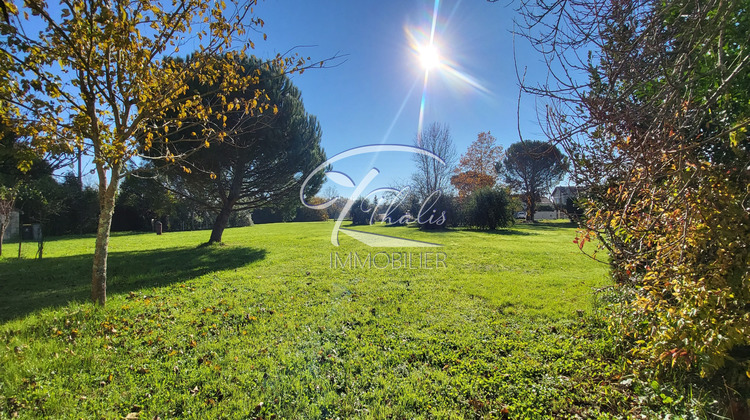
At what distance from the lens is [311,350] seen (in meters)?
3.27

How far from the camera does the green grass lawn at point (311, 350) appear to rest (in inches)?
92.7

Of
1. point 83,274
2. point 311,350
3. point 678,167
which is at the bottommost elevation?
point 311,350

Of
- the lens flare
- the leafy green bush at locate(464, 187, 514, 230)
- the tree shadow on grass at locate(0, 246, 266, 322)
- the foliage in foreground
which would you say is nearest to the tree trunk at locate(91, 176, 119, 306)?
the tree shadow on grass at locate(0, 246, 266, 322)

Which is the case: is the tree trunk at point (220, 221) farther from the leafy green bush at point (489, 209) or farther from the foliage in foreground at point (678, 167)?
the leafy green bush at point (489, 209)

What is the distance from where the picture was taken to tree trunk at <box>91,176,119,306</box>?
429 cm

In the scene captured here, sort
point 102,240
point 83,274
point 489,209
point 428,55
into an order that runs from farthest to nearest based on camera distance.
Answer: point 489,209
point 83,274
point 428,55
point 102,240

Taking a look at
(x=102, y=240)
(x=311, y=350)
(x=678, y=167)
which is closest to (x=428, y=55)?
(x=678, y=167)

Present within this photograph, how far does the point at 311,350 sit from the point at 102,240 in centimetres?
373

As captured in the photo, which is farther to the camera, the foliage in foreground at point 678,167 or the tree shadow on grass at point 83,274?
the tree shadow on grass at point 83,274

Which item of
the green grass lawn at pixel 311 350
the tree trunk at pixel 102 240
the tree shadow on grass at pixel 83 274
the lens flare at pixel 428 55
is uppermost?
the lens flare at pixel 428 55

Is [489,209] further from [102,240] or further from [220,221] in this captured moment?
[102,240]

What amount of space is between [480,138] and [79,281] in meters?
33.2

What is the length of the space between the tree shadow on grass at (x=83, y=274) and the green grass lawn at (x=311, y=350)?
0.24 feet

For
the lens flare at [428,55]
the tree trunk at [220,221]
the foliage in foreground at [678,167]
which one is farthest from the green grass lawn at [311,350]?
the tree trunk at [220,221]
